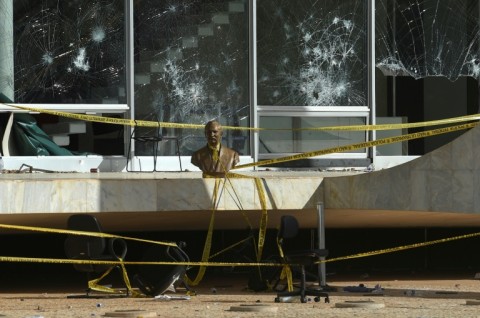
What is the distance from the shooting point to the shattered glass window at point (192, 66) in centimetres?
2481

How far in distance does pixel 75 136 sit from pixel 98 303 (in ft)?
17.9

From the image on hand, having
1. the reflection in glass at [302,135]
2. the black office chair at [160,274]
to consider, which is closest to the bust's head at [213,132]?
the black office chair at [160,274]

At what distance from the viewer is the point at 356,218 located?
23.3m

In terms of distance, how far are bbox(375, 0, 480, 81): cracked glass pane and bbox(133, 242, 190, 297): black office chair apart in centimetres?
699

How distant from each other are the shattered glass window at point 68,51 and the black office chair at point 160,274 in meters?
4.14

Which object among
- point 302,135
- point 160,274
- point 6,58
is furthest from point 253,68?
point 160,274

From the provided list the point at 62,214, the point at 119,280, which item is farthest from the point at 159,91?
the point at 62,214

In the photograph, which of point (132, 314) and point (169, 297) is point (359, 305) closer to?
point (169, 297)

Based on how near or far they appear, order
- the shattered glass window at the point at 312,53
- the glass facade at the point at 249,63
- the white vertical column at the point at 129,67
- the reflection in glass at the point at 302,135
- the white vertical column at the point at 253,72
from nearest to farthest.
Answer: the glass facade at the point at 249,63, the white vertical column at the point at 129,67, the white vertical column at the point at 253,72, the reflection in glass at the point at 302,135, the shattered glass window at the point at 312,53

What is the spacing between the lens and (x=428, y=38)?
26.6 metres

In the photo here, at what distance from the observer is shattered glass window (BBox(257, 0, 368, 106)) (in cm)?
2573

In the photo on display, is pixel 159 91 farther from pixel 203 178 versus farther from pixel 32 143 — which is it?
pixel 203 178

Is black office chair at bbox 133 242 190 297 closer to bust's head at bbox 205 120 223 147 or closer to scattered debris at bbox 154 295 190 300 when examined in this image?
scattered debris at bbox 154 295 190 300

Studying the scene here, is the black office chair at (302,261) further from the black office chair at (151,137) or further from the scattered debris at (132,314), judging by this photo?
the black office chair at (151,137)
